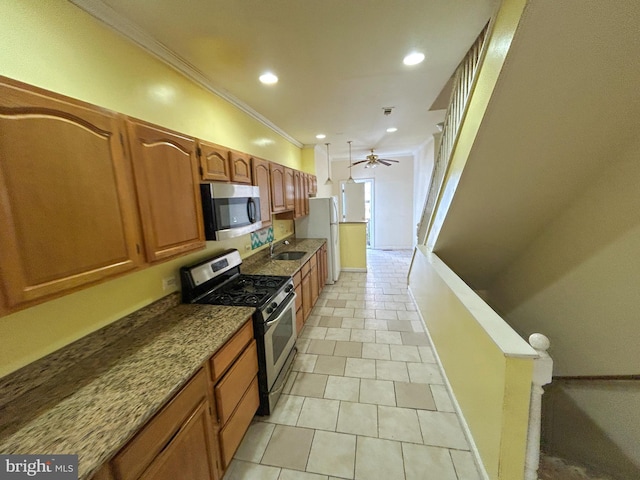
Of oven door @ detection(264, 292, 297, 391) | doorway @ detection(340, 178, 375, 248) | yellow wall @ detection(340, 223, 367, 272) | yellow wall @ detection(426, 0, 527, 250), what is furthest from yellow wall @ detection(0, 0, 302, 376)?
doorway @ detection(340, 178, 375, 248)

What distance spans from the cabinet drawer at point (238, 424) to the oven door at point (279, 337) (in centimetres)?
15

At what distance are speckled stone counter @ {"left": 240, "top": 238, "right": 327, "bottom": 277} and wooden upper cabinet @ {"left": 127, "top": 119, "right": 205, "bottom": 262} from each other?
109cm

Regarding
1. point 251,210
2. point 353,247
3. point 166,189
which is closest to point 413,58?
point 251,210

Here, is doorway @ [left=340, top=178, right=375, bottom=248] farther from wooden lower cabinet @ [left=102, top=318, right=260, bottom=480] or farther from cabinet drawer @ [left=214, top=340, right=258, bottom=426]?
wooden lower cabinet @ [left=102, top=318, right=260, bottom=480]

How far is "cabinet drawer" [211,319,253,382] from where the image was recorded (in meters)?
1.37

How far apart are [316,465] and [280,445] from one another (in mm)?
287

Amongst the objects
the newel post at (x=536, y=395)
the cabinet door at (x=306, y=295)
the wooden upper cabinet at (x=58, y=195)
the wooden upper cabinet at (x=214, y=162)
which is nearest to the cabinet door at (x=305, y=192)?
the cabinet door at (x=306, y=295)

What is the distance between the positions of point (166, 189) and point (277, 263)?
1782 mm

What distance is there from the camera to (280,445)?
174cm

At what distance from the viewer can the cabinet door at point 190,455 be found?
101 centimetres

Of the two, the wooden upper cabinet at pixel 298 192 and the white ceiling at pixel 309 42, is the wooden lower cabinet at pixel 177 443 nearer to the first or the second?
the white ceiling at pixel 309 42

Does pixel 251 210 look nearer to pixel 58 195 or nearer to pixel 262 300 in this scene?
pixel 262 300

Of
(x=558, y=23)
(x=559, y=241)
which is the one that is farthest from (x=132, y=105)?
(x=559, y=241)

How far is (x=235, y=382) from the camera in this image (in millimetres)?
1552
